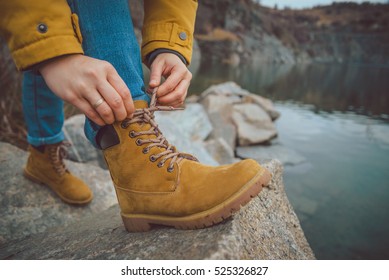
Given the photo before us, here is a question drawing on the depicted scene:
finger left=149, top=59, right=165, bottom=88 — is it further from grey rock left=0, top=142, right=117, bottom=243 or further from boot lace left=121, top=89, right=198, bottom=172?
grey rock left=0, top=142, right=117, bottom=243

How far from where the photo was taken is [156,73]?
107 centimetres

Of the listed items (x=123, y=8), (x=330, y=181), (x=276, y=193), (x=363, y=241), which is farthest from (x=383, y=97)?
(x=123, y=8)

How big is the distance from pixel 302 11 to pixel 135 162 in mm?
67602

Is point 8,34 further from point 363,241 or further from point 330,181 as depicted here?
point 330,181

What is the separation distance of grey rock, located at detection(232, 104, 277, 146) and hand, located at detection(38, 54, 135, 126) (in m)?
4.29

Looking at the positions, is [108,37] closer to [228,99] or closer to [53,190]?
[53,190]

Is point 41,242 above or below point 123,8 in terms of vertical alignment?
below

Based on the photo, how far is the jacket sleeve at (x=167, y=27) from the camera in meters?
1.18

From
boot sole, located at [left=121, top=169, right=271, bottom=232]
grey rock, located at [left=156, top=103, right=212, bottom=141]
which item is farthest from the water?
boot sole, located at [left=121, top=169, right=271, bottom=232]

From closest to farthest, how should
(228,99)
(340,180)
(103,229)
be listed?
(103,229), (340,180), (228,99)

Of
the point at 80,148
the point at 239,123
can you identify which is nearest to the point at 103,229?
the point at 80,148

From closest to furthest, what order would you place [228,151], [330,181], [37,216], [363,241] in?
[37,216], [363,241], [330,181], [228,151]

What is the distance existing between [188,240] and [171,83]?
59cm
